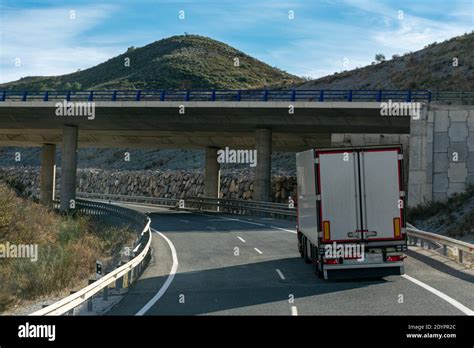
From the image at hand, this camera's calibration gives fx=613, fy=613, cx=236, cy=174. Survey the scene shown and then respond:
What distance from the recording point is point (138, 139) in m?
50.8

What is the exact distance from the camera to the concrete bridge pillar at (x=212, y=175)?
50.3 metres

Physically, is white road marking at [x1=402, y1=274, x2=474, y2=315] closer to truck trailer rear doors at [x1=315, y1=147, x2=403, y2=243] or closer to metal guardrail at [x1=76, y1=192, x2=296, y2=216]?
truck trailer rear doors at [x1=315, y1=147, x2=403, y2=243]

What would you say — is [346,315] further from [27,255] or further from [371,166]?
[27,255]

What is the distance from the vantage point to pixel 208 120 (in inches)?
1608

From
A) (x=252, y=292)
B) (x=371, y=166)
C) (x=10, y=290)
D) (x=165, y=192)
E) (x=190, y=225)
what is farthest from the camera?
(x=165, y=192)

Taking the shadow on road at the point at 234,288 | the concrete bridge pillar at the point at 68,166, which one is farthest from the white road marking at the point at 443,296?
the concrete bridge pillar at the point at 68,166

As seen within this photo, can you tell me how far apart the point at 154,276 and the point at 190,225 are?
17755mm

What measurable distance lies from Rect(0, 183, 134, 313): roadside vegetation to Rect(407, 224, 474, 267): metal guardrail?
10506 mm

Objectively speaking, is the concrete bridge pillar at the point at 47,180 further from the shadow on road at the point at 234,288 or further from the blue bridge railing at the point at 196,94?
the shadow on road at the point at 234,288

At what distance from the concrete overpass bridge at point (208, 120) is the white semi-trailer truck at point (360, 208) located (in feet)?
70.4

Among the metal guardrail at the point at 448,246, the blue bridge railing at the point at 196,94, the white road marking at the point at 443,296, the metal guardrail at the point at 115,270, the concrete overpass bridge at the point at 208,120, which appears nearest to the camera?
the metal guardrail at the point at 115,270

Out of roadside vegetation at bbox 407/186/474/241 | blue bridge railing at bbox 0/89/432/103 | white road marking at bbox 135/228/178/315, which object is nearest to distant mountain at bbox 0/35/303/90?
blue bridge railing at bbox 0/89/432/103

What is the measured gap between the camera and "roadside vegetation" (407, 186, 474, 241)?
1058 inches

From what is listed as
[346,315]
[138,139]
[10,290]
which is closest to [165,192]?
[138,139]
